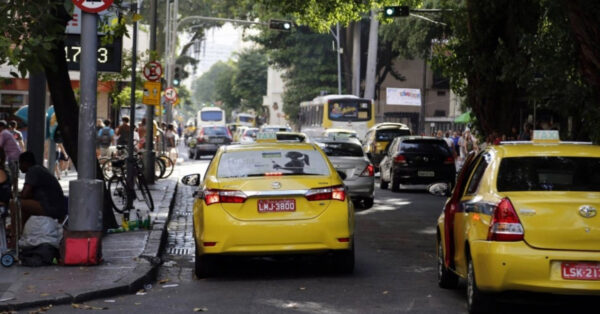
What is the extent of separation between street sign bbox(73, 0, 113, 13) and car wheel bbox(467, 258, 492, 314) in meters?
5.16

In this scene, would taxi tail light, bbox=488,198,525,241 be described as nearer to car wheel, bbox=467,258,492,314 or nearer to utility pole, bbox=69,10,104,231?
car wheel, bbox=467,258,492,314

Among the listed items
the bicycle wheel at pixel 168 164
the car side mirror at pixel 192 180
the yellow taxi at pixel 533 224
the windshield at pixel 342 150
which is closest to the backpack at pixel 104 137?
the bicycle wheel at pixel 168 164

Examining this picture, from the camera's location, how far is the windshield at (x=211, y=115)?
314ft

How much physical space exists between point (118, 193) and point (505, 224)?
42.2 feet

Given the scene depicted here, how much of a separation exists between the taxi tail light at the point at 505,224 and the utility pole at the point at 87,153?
211 inches

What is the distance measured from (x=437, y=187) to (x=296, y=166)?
1.62 m

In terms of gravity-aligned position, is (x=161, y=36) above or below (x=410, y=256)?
above

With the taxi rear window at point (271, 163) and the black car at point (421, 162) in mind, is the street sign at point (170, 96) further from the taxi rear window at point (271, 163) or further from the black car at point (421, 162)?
the taxi rear window at point (271, 163)

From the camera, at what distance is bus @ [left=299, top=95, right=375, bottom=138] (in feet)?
179

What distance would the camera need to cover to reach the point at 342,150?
23.4 m

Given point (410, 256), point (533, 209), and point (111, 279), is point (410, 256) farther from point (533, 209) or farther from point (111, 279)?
point (533, 209)

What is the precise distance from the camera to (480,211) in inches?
345

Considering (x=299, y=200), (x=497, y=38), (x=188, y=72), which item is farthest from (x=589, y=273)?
(x=188, y=72)

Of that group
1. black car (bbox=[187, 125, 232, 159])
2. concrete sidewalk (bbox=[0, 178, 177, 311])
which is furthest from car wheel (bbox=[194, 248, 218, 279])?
black car (bbox=[187, 125, 232, 159])
